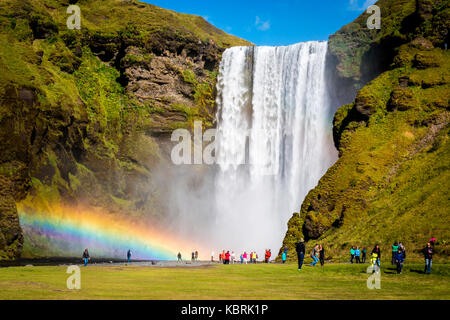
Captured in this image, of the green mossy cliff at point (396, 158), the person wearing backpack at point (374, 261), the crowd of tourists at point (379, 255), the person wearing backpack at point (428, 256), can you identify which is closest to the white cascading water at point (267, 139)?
the green mossy cliff at point (396, 158)

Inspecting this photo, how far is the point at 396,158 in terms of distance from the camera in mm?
46000

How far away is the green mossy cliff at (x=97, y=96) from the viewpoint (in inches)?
2443

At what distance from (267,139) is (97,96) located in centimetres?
2828

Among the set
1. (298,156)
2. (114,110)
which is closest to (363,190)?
(298,156)

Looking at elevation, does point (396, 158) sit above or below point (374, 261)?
above

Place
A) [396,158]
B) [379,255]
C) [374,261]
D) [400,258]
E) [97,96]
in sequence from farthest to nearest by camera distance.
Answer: [97,96]
[396,158]
[379,255]
[374,261]
[400,258]

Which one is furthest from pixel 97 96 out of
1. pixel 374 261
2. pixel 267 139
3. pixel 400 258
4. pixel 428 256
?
pixel 428 256

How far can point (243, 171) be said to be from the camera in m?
78.9

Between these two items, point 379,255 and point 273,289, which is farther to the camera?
point 379,255

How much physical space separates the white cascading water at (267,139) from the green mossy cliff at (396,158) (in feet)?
44.5

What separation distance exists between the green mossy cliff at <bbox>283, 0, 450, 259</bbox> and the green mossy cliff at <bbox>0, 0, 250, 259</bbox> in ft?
108

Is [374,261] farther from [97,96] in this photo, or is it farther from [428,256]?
[97,96]

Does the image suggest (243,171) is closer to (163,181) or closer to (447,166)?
(163,181)

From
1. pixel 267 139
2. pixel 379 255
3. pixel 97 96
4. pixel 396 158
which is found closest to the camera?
pixel 379 255
